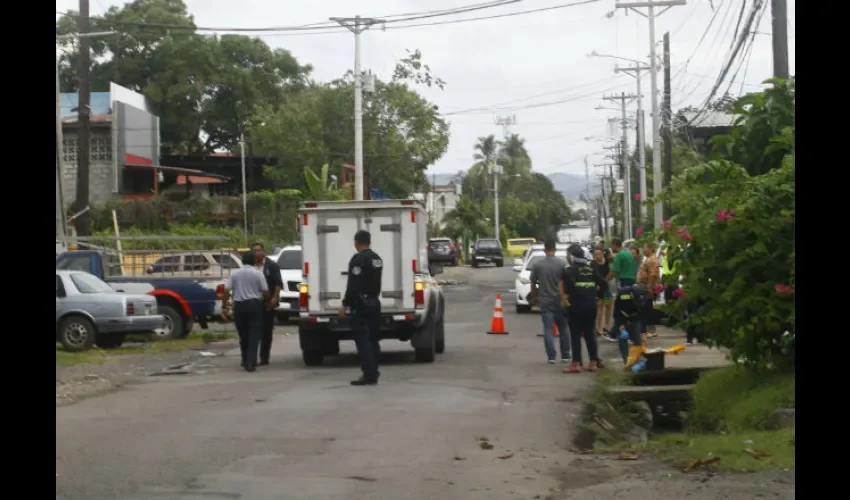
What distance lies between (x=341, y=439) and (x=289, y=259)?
730 inches

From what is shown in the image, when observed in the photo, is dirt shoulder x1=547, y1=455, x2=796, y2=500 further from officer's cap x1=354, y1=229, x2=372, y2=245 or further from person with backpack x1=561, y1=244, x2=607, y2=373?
person with backpack x1=561, y1=244, x2=607, y2=373

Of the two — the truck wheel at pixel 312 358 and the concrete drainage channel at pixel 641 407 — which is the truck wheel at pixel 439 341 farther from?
the concrete drainage channel at pixel 641 407

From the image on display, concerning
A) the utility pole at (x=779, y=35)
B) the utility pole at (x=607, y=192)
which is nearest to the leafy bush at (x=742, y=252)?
the utility pole at (x=779, y=35)

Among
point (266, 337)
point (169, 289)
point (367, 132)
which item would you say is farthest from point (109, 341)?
point (367, 132)

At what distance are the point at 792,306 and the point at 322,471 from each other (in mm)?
5537

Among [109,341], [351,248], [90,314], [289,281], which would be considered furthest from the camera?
[289,281]

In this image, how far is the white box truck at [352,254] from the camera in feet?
59.8

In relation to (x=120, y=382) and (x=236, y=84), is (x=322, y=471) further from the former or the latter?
(x=236, y=84)

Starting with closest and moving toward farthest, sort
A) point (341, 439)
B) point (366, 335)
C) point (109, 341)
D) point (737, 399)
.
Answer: point (341, 439), point (737, 399), point (366, 335), point (109, 341)

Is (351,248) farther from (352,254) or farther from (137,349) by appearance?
(137,349)

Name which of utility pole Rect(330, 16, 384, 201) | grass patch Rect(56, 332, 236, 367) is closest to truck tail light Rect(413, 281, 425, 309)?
grass patch Rect(56, 332, 236, 367)

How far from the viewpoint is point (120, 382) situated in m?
16.7

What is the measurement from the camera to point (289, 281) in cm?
2795

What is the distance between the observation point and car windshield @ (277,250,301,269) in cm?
2909
